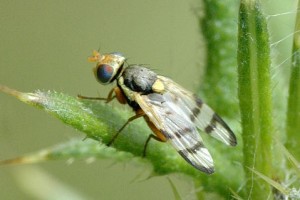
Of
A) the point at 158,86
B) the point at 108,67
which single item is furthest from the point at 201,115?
the point at 108,67

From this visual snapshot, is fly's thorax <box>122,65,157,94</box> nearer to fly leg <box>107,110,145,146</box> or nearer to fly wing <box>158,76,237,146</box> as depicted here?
fly wing <box>158,76,237,146</box>

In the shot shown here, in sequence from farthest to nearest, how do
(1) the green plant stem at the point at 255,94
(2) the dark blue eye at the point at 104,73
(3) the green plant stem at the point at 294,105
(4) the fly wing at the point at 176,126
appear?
(2) the dark blue eye at the point at 104,73 → (4) the fly wing at the point at 176,126 → (3) the green plant stem at the point at 294,105 → (1) the green plant stem at the point at 255,94

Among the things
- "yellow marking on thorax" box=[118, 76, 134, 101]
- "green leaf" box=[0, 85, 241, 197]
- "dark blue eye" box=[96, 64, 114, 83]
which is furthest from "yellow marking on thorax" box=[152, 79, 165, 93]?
"green leaf" box=[0, 85, 241, 197]

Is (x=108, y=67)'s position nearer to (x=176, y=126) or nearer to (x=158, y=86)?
(x=158, y=86)

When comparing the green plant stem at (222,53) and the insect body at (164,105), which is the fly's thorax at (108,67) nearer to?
the insect body at (164,105)

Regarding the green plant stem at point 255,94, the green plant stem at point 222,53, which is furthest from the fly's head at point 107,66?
the green plant stem at point 255,94

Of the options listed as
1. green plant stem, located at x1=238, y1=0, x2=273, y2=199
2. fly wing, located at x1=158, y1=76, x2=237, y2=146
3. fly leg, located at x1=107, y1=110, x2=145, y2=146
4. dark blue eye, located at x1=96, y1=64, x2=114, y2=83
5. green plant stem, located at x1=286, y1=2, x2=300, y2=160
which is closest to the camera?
green plant stem, located at x1=238, y1=0, x2=273, y2=199

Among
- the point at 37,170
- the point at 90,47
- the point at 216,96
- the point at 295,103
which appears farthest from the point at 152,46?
the point at 295,103
